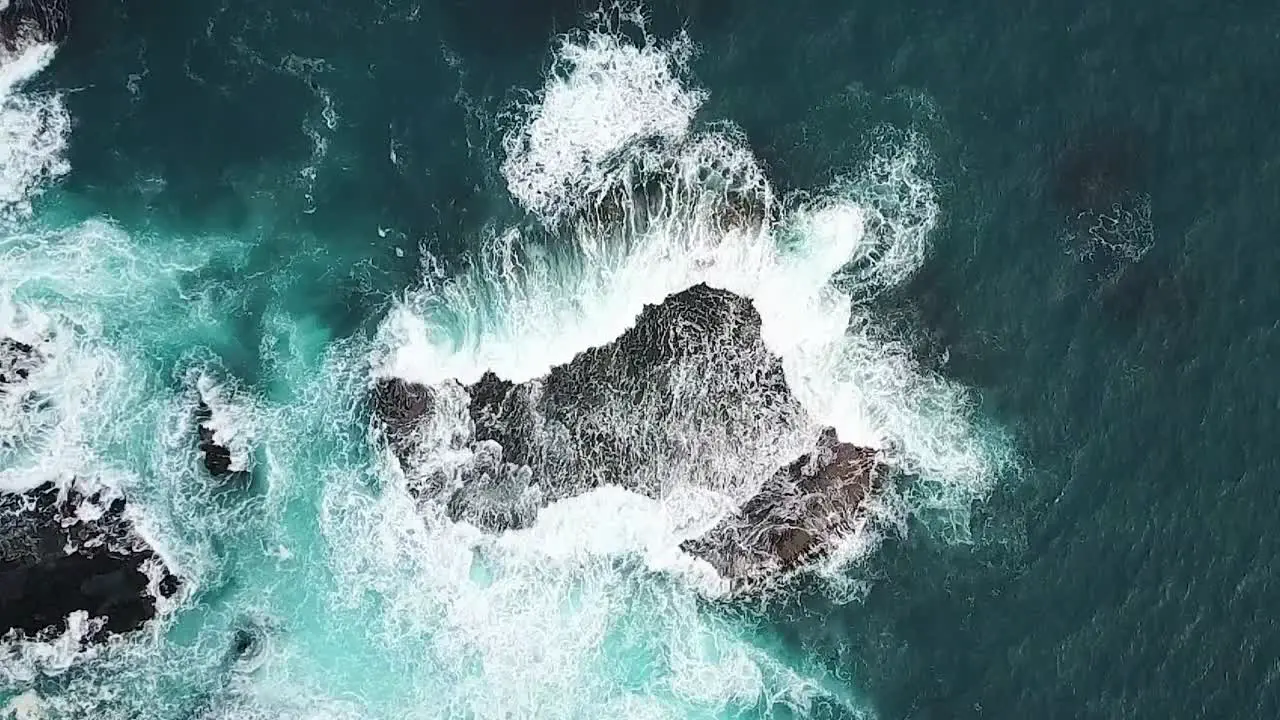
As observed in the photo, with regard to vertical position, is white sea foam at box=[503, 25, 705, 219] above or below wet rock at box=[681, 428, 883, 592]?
above

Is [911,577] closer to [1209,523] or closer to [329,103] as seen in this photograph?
[1209,523]

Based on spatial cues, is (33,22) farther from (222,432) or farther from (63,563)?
(63,563)

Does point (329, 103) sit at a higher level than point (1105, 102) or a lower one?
higher

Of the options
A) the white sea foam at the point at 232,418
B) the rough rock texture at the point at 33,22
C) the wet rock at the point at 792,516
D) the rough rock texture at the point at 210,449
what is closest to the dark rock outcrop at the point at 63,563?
the rough rock texture at the point at 210,449

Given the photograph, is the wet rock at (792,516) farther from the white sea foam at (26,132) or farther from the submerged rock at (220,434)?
the white sea foam at (26,132)

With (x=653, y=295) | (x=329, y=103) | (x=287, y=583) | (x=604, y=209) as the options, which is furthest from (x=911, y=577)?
(x=329, y=103)

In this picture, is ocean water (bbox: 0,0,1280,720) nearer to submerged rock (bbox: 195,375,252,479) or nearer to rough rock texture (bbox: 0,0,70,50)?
submerged rock (bbox: 195,375,252,479)

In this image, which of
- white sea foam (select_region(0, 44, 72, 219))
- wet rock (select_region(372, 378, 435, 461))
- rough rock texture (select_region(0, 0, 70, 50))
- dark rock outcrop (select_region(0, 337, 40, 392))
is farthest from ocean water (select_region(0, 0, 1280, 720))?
wet rock (select_region(372, 378, 435, 461))
